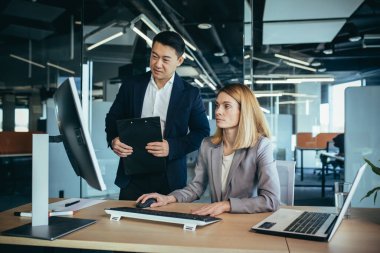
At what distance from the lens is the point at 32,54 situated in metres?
7.51

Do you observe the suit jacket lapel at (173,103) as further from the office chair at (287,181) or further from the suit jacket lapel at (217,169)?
the office chair at (287,181)

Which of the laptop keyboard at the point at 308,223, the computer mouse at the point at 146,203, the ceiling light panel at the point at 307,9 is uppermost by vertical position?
the ceiling light panel at the point at 307,9

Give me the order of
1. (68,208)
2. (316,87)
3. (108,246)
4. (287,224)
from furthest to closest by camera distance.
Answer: (316,87) → (68,208) → (287,224) → (108,246)

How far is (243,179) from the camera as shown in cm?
184

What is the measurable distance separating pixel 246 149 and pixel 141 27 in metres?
3.98

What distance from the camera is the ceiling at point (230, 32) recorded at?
209 inches

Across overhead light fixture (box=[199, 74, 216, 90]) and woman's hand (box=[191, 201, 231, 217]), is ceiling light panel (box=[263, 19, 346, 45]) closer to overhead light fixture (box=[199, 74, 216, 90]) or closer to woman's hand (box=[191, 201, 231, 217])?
overhead light fixture (box=[199, 74, 216, 90])

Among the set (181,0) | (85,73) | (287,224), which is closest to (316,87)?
(181,0)

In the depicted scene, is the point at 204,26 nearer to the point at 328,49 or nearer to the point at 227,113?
the point at 328,49

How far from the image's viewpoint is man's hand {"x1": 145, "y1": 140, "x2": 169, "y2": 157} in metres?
1.94

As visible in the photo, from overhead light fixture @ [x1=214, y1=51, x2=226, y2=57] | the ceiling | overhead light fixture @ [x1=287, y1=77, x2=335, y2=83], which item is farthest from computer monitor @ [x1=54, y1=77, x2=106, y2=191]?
overhead light fixture @ [x1=287, y1=77, x2=335, y2=83]

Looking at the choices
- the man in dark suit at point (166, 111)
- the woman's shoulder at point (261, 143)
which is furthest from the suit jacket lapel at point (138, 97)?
the woman's shoulder at point (261, 143)

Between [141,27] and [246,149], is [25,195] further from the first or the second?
[246,149]

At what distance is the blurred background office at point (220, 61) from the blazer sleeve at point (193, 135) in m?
2.55
